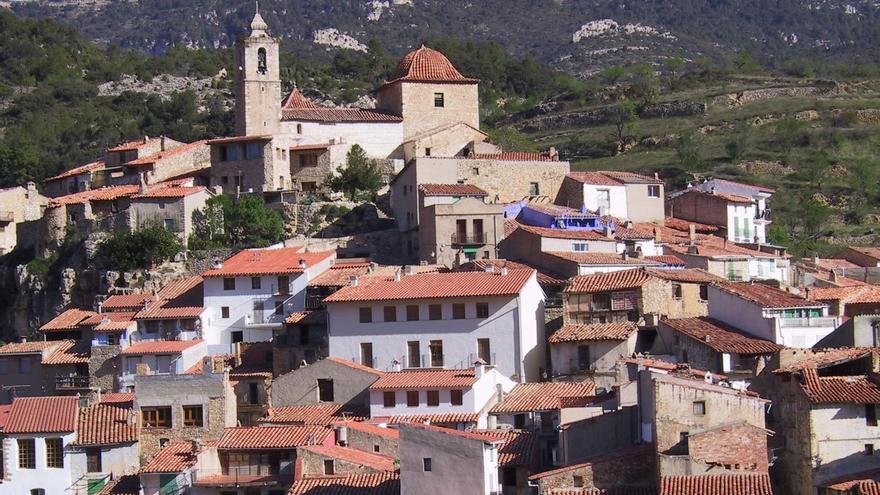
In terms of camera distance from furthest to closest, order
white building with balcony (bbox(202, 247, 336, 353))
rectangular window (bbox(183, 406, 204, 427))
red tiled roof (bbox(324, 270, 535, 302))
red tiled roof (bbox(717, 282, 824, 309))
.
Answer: white building with balcony (bbox(202, 247, 336, 353)) → red tiled roof (bbox(324, 270, 535, 302)) → rectangular window (bbox(183, 406, 204, 427)) → red tiled roof (bbox(717, 282, 824, 309))

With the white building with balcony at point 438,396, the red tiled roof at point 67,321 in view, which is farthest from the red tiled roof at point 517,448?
the red tiled roof at point 67,321

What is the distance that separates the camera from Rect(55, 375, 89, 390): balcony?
67188 mm

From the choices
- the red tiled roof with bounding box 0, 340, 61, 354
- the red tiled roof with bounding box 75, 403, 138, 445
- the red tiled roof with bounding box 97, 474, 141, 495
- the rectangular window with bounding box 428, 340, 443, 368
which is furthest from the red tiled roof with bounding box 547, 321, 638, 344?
the red tiled roof with bounding box 0, 340, 61, 354

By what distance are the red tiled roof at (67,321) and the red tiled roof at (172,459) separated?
16379 millimetres

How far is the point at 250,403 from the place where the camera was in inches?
2409

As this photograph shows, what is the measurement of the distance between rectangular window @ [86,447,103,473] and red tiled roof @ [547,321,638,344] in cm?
1442

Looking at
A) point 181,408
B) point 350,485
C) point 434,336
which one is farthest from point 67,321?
point 350,485

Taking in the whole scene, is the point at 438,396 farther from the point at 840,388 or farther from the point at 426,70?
the point at 426,70

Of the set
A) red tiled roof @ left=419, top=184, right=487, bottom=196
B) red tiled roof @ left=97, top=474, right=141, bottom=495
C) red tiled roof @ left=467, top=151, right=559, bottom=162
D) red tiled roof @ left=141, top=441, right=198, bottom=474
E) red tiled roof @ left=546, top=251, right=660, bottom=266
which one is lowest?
red tiled roof @ left=97, top=474, right=141, bottom=495

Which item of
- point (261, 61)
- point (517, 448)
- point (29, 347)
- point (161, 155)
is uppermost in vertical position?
point (261, 61)

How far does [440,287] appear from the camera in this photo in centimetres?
6206

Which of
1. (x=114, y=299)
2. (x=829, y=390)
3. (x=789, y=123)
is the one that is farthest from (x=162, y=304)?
(x=789, y=123)

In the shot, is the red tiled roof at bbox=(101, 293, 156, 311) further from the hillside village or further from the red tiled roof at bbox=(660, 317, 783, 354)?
the red tiled roof at bbox=(660, 317, 783, 354)

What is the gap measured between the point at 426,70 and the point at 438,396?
34.0 m
